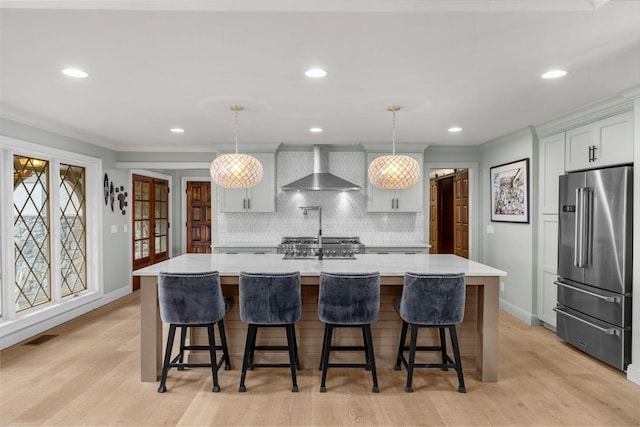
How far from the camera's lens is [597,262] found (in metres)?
3.44

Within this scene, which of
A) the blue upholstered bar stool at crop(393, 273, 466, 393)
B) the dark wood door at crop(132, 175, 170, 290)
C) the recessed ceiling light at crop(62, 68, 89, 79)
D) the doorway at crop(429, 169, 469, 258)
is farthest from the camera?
the doorway at crop(429, 169, 469, 258)

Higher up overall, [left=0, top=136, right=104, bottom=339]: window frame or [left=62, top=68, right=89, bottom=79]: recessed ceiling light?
[left=62, top=68, right=89, bottom=79]: recessed ceiling light

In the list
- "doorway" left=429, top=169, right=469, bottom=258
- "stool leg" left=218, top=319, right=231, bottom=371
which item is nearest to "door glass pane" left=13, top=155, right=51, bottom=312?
"stool leg" left=218, top=319, right=231, bottom=371

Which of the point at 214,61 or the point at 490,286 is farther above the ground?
the point at 214,61

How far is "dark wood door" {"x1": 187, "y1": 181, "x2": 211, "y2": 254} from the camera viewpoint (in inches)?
312

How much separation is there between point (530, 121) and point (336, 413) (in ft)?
11.7

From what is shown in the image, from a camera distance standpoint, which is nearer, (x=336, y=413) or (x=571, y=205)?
(x=336, y=413)

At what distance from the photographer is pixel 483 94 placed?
3.32 meters

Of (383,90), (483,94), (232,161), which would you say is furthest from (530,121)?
(232,161)

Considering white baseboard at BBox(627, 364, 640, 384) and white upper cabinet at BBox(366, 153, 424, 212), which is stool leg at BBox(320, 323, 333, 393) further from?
white upper cabinet at BBox(366, 153, 424, 212)

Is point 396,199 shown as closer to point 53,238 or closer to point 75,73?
point 75,73

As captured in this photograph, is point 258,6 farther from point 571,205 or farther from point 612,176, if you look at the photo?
point 571,205

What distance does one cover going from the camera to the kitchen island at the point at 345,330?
10.3 ft

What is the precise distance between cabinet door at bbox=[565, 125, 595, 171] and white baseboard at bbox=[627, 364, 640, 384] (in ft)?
5.78
